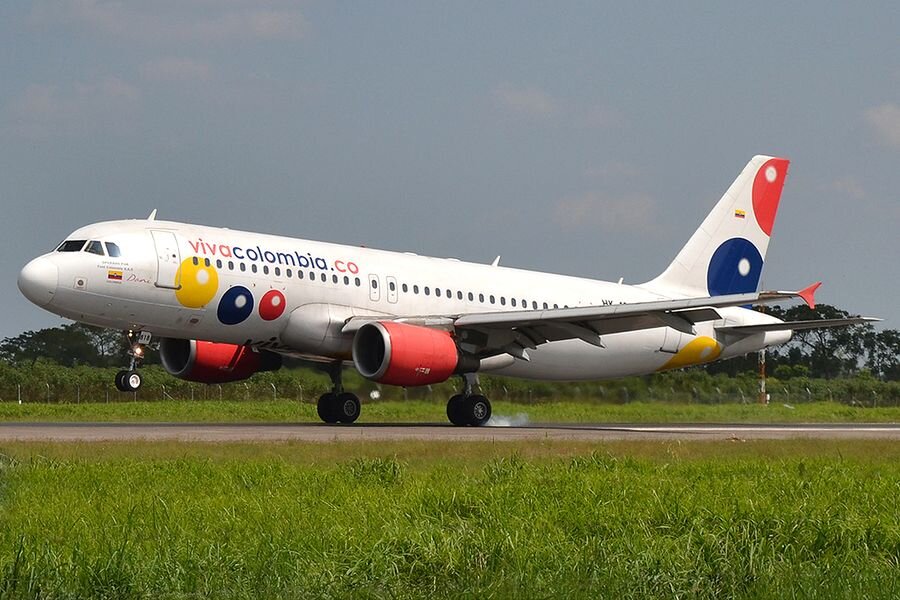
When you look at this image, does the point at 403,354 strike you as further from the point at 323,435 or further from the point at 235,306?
the point at 235,306

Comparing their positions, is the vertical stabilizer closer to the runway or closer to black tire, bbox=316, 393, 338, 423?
the runway

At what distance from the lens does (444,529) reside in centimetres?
1012

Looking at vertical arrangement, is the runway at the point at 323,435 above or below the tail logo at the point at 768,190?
below

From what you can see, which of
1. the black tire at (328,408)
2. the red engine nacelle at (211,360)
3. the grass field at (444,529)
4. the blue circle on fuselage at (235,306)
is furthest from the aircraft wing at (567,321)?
the grass field at (444,529)

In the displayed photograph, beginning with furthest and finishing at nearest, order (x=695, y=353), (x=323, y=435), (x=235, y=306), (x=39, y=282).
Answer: (x=695, y=353) < (x=235, y=306) < (x=39, y=282) < (x=323, y=435)

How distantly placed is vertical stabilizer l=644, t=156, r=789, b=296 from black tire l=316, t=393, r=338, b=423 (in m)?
10.8

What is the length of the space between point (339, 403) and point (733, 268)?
13.6m

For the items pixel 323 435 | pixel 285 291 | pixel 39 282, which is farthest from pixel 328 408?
pixel 39 282

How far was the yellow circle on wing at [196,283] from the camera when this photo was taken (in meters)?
26.1

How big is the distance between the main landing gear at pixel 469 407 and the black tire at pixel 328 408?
274 centimetres

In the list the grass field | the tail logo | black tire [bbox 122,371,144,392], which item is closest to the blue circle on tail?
the tail logo

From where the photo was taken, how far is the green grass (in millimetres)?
34062

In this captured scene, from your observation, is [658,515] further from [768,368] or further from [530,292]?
[768,368]

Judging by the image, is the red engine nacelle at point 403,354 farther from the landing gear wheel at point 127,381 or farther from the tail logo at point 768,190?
the tail logo at point 768,190
